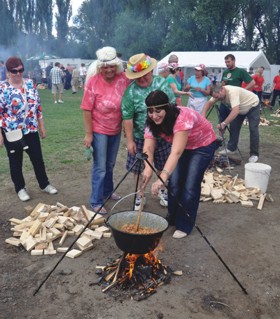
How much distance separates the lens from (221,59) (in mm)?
21922

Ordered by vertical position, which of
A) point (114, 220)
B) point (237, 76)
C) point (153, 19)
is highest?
point (153, 19)

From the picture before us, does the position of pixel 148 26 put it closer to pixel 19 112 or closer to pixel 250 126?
pixel 250 126

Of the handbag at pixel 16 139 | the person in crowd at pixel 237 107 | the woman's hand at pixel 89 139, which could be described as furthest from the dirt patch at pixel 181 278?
the person in crowd at pixel 237 107

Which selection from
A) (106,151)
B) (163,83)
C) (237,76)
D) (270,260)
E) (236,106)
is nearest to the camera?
(270,260)

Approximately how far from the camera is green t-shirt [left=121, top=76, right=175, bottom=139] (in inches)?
161

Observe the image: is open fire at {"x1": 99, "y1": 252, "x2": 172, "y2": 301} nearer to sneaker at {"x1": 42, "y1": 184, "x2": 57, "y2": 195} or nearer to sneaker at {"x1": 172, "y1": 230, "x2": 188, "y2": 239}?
sneaker at {"x1": 172, "y1": 230, "x2": 188, "y2": 239}

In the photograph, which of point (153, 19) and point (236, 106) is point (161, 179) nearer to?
point (236, 106)

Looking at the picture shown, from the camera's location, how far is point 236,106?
6207 mm

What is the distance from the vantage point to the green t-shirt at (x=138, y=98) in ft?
13.4

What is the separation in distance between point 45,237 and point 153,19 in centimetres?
3559

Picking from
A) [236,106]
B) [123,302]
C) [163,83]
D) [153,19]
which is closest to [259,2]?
[153,19]

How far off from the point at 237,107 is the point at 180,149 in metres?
3.26

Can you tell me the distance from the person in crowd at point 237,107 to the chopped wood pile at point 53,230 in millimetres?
3071

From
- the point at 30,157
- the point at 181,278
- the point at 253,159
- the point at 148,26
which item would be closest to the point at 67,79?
the point at 148,26
